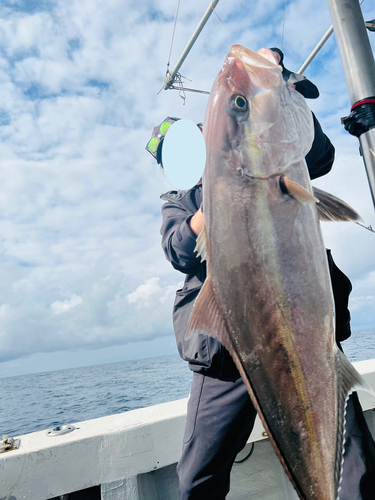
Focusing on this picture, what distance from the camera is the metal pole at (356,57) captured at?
235cm

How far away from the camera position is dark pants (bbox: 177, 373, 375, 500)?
1.98 m

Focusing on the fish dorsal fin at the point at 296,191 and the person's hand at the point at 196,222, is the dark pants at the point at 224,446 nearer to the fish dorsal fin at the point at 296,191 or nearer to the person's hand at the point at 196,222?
the person's hand at the point at 196,222

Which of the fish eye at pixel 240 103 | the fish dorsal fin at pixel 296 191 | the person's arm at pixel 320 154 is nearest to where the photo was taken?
the fish dorsal fin at pixel 296 191

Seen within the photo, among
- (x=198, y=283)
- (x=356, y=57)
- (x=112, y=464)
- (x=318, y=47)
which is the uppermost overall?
(x=318, y=47)

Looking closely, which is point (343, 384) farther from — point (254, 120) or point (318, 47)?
point (318, 47)

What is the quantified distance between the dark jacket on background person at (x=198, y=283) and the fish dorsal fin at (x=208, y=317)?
464 mm

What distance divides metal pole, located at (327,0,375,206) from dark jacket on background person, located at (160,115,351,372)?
0.36 meters

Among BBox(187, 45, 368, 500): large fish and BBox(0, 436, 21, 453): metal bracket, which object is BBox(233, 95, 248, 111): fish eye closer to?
BBox(187, 45, 368, 500): large fish

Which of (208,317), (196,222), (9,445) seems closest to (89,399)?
(9,445)

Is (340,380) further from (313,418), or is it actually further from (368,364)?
(368,364)

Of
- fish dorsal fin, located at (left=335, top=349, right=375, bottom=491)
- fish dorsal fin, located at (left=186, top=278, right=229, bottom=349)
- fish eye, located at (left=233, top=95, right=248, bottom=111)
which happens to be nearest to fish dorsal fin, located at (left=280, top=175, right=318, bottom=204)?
fish eye, located at (left=233, top=95, right=248, bottom=111)

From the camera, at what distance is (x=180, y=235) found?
180 centimetres

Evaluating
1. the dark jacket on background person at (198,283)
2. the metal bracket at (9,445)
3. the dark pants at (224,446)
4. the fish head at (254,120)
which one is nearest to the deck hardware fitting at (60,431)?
the metal bracket at (9,445)

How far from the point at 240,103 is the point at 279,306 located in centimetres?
84
